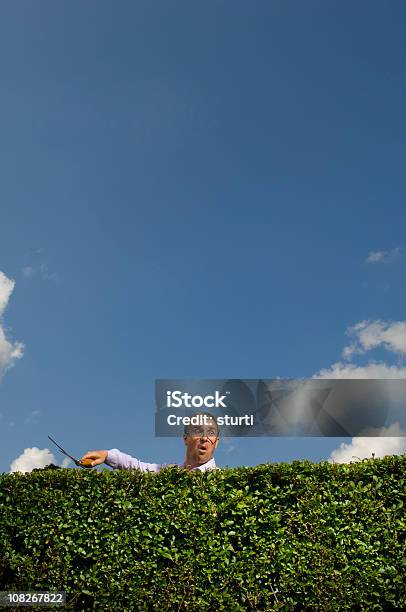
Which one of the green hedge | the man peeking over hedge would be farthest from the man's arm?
the green hedge

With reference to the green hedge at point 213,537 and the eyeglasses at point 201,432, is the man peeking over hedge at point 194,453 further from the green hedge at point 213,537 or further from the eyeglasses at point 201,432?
the green hedge at point 213,537

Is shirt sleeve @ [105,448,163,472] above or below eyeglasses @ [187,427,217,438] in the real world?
below

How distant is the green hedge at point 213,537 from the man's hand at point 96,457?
0.90m

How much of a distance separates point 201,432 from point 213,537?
3659mm

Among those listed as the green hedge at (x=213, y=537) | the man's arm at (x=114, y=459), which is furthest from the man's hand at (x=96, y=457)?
the green hedge at (x=213, y=537)

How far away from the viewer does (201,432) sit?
12484 millimetres

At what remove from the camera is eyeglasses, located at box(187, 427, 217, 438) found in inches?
491

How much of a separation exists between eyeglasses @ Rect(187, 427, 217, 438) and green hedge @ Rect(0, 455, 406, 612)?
315 centimetres

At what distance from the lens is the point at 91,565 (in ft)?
29.5

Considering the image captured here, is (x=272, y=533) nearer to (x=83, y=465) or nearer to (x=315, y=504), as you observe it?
(x=315, y=504)

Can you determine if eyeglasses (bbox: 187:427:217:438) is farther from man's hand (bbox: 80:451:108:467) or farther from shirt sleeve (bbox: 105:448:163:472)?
man's hand (bbox: 80:451:108:467)

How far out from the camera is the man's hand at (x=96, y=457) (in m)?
10.3

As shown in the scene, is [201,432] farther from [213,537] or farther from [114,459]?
[213,537]

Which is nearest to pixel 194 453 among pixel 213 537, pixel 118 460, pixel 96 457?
pixel 118 460
